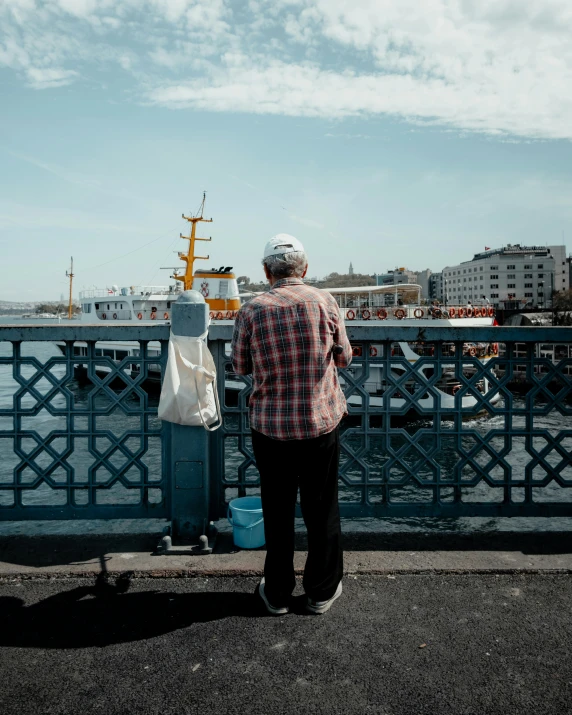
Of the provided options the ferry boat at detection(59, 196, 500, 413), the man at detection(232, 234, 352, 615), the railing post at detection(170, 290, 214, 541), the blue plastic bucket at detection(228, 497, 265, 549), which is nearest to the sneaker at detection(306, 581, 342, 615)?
the man at detection(232, 234, 352, 615)

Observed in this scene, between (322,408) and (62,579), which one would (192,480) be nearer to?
(62,579)

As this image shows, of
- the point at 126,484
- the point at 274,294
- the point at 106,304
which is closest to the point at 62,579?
the point at 126,484

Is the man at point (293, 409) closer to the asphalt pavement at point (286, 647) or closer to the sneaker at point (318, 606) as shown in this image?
the sneaker at point (318, 606)

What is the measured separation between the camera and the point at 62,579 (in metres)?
3.65

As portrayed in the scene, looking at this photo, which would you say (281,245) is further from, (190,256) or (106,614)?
(190,256)

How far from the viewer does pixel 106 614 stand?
323 cm

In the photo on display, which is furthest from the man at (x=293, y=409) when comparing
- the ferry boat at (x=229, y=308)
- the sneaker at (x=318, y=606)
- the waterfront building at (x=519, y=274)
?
the waterfront building at (x=519, y=274)

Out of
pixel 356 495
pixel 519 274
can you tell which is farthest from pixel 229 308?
pixel 519 274

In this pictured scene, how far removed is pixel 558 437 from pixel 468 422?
106 feet

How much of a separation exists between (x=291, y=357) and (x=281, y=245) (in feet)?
2.09

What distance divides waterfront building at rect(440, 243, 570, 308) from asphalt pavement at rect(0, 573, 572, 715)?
15828cm

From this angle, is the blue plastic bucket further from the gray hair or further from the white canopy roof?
the white canopy roof

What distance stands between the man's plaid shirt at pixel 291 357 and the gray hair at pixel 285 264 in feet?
0.35

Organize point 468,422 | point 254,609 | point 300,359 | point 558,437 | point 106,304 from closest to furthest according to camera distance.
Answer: point 300,359 → point 254,609 → point 558,437 → point 468,422 → point 106,304
